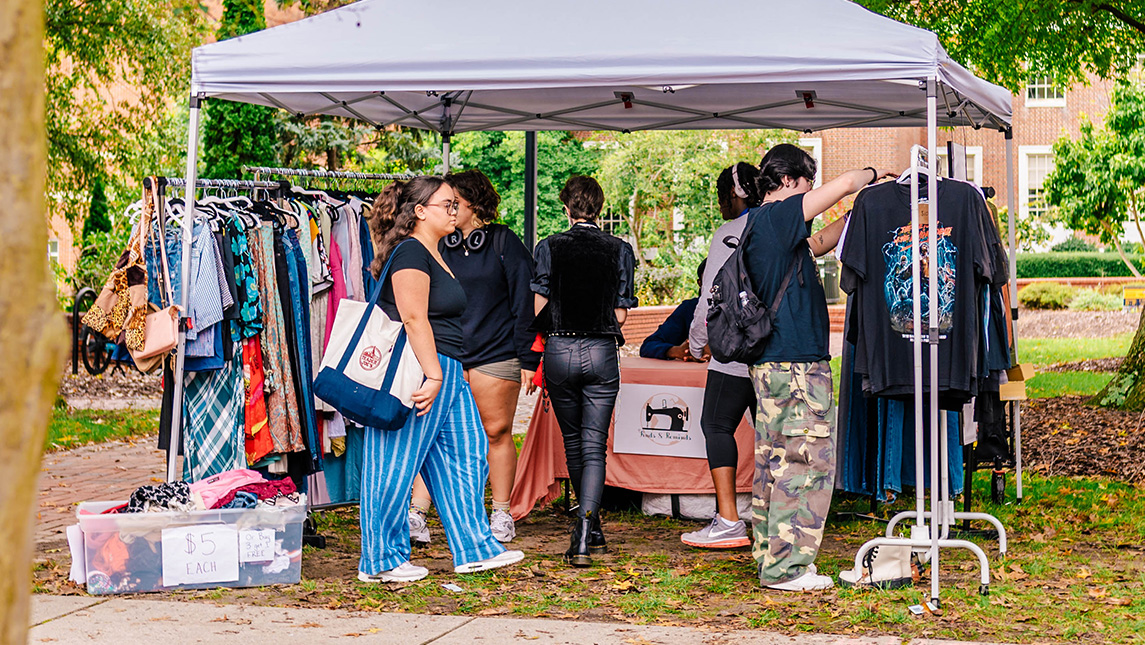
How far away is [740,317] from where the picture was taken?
205 inches

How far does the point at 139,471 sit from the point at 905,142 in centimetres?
2619

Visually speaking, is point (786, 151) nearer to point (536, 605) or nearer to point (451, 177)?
point (451, 177)

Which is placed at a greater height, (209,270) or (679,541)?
(209,270)

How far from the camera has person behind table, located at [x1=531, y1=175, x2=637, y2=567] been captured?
6.00 meters

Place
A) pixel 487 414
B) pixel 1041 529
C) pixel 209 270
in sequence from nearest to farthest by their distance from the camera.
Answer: pixel 209 270
pixel 487 414
pixel 1041 529

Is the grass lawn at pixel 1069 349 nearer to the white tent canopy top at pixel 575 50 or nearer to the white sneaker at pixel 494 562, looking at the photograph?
the white tent canopy top at pixel 575 50

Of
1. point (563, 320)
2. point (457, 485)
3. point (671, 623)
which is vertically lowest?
point (671, 623)

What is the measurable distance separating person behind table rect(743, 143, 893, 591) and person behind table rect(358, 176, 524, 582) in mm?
1314

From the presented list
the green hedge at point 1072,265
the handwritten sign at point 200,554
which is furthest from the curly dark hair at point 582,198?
the green hedge at point 1072,265

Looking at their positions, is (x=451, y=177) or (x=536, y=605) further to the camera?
(x=451, y=177)

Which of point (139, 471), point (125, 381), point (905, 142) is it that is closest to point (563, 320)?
point (139, 471)

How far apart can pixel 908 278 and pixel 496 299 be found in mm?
2116

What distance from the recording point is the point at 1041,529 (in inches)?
267

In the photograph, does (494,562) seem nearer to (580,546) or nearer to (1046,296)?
(580,546)
